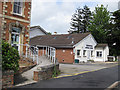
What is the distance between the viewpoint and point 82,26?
6266 centimetres

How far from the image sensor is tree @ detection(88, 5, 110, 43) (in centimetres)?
4201

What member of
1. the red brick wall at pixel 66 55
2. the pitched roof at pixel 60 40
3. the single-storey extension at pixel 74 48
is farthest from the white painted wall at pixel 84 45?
the red brick wall at pixel 66 55

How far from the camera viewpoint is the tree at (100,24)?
138ft

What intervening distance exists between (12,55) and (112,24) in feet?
124

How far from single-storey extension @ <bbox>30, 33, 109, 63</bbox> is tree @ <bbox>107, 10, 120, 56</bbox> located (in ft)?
20.4

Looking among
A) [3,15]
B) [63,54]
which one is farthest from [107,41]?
[3,15]

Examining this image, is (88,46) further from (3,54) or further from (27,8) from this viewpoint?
(3,54)

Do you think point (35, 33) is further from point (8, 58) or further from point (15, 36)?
point (8, 58)

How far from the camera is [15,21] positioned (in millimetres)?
14914

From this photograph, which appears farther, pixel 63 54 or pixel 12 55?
pixel 63 54

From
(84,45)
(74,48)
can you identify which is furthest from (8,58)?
(84,45)

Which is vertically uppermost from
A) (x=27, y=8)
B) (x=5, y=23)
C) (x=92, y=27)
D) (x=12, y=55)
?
(x=92, y=27)

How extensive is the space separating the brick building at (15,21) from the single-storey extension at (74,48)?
7.70 m

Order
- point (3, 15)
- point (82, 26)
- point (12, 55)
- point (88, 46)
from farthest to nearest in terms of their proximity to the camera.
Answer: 1. point (82, 26)
2. point (88, 46)
3. point (3, 15)
4. point (12, 55)
